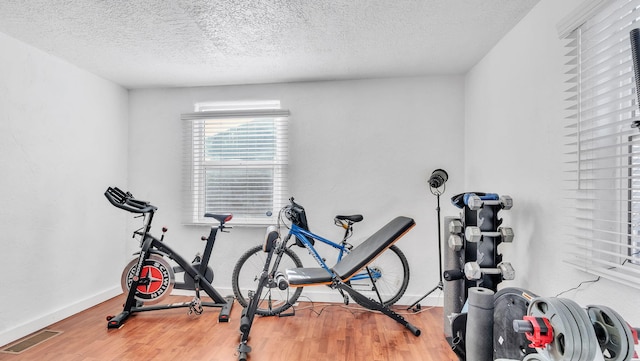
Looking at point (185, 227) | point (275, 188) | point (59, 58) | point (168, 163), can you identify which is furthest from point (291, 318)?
point (59, 58)

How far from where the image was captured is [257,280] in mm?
3354

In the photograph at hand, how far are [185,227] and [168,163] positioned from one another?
729 millimetres

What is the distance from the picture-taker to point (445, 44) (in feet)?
8.71

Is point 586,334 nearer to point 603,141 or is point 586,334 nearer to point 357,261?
point 603,141

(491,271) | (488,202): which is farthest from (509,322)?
(488,202)

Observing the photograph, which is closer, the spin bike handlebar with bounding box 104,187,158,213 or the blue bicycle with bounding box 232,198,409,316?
the spin bike handlebar with bounding box 104,187,158,213

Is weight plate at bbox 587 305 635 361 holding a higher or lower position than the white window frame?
lower

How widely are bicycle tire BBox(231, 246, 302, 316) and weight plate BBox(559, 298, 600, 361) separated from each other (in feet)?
7.53

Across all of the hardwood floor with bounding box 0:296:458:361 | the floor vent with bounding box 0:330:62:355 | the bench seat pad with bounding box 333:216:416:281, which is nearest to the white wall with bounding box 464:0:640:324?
the bench seat pad with bounding box 333:216:416:281

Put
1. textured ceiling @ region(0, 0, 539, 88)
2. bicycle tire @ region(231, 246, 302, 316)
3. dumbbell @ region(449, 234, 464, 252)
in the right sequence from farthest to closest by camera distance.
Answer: bicycle tire @ region(231, 246, 302, 316)
dumbbell @ region(449, 234, 464, 252)
textured ceiling @ region(0, 0, 539, 88)

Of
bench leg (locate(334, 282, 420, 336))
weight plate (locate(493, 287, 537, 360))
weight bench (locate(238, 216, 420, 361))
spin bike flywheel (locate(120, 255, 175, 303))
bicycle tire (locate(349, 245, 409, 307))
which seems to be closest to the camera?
weight plate (locate(493, 287, 537, 360))

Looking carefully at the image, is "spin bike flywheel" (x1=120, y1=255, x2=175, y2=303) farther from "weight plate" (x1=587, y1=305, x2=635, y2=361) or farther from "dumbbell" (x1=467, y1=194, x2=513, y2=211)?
"weight plate" (x1=587, y1=305, x2=635, y2=361)

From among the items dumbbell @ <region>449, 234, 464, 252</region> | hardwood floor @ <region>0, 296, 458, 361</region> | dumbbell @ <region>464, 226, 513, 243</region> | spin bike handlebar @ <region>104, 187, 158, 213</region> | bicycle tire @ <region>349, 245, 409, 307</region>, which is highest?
spin bike handlebar @ <region>104, 187, 158, 213</region>

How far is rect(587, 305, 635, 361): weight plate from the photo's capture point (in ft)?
3.09
